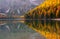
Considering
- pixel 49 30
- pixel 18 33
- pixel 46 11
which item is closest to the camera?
pixel 18 33

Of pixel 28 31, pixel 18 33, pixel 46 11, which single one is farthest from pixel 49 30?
pixel 46 11

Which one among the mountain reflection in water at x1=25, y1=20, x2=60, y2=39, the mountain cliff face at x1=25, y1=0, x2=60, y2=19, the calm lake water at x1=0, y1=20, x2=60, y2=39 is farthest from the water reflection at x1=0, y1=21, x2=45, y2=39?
the mountain cliff face at x1=25, y1=0, x2=60, y2=19

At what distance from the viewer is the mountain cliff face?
1847cm

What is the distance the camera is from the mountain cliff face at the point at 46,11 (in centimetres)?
1847

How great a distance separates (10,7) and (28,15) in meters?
2.28

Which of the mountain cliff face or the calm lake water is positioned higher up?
the calm lake water

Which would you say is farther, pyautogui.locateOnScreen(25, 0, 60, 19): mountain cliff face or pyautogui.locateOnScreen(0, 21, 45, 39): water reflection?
pyautogui.locateOnScreen(25, 0, 60, 19): mountain cliff face

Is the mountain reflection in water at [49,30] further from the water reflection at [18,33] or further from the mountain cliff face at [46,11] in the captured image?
the mountain cliff face at [46,11]

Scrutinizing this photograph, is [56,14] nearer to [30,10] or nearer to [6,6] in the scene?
[30,10]

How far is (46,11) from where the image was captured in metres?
18.8

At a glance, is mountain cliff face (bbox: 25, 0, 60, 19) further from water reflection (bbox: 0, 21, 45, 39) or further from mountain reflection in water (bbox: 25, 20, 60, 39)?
water reflection (bbox: 0, 21, 45, 39)

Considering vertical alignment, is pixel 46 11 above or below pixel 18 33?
below

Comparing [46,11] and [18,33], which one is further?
[46,11]

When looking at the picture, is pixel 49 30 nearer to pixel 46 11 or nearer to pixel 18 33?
pixel 18 33
